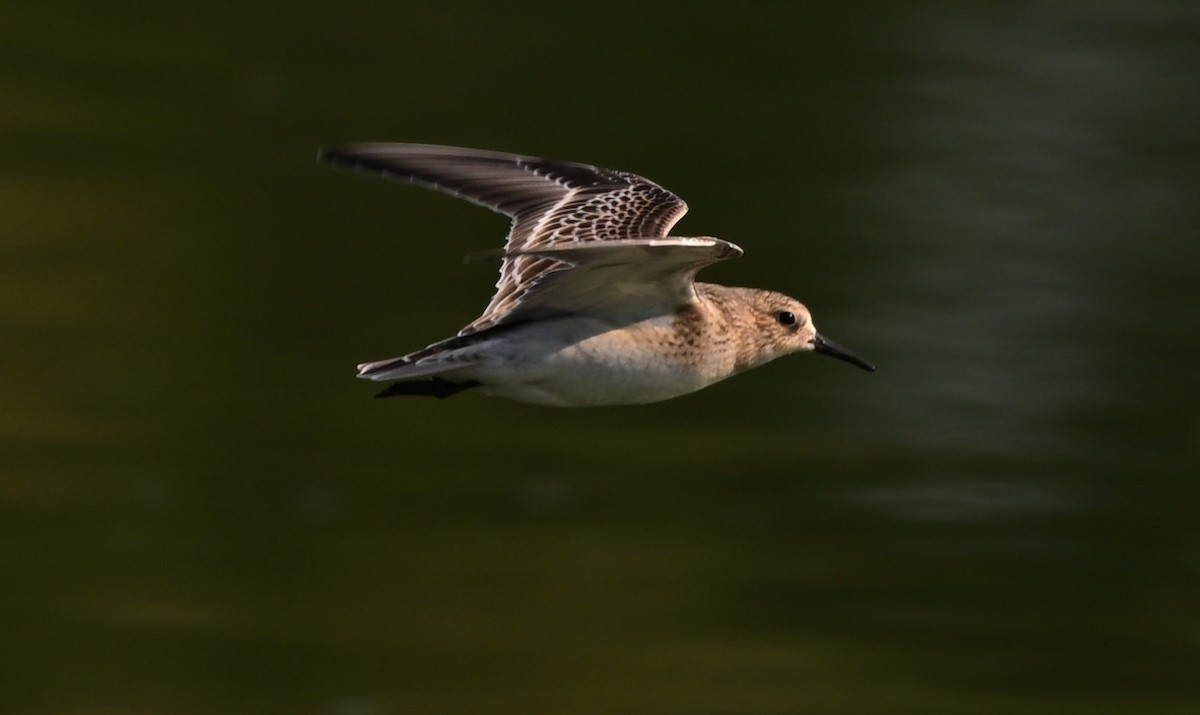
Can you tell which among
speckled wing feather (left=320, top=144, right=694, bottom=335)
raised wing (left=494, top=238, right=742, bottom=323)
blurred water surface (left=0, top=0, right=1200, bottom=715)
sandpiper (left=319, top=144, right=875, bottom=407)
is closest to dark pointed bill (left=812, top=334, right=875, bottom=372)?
sandpiper (left=319, top=144, right=875, bottom=407)

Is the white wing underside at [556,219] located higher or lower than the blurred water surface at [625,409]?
higher

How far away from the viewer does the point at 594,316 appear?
5.87m

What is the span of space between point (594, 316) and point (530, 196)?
3.46 ft

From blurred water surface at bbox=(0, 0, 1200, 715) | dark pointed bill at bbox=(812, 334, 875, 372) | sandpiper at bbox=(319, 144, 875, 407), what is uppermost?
sandpiper at bbox=(319, 144, 875, 407)

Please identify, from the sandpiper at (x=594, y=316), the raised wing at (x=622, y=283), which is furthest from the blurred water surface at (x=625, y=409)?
the raised wing at (x=622, y=283)

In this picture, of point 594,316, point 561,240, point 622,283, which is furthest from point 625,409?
point 622,283

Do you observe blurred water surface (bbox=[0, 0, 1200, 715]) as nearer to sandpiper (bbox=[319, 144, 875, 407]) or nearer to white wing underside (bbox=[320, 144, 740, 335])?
white wing underside (bbox=[320, 144, 740, 335])

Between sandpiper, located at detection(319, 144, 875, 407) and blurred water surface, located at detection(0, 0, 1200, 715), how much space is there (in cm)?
356

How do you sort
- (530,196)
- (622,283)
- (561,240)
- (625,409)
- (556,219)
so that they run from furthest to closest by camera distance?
(625,409)
(530,196)
(556,219)
(561,240)
(622,283)

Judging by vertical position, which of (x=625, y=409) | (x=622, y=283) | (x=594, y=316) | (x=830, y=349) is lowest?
(x=625, y=409)

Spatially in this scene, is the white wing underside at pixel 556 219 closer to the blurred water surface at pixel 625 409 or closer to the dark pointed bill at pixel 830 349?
the dark pointed bill at pixel 830 349

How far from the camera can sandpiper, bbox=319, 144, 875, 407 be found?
5.66 m

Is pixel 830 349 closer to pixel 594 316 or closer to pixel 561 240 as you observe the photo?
pixel 561 240

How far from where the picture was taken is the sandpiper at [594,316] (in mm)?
5656
